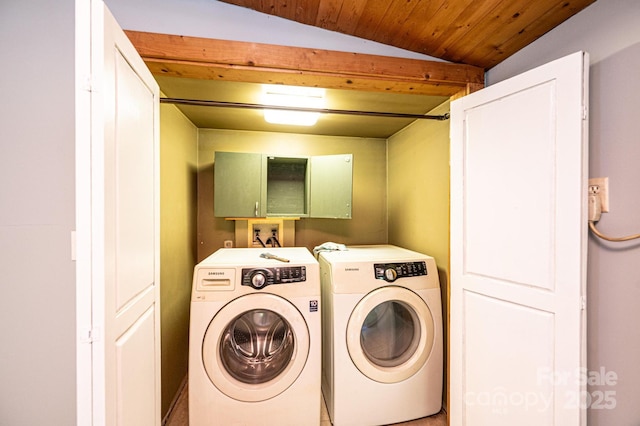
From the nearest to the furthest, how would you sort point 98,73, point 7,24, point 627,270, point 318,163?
point 98,73 → point 627,270 → point 7,24 → point 318,163

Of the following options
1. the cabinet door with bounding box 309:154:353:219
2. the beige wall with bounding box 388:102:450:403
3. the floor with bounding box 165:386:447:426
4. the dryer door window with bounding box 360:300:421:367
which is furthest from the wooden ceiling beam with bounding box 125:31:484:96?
the floor with bounding box 165:386:447:426

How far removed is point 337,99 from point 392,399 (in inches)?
82.5

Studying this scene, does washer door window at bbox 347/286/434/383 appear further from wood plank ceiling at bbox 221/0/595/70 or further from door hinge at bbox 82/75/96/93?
door hinge at bbox 82/75/96/93

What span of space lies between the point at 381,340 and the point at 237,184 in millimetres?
1647

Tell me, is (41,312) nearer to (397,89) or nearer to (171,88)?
(171,88)

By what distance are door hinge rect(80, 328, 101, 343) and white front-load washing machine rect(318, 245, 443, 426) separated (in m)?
1.14

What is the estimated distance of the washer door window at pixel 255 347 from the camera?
147cm

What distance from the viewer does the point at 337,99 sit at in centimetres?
192

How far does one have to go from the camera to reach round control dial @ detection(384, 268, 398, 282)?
166cm

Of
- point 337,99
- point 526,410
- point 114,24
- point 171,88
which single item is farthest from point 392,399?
point 171,88

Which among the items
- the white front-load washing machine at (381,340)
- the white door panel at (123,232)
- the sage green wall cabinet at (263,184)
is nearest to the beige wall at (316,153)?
the sage green wall cabinet at (263,184)

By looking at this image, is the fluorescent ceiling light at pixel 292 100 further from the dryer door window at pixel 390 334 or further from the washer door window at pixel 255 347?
the dryer door window at pixel 390 334

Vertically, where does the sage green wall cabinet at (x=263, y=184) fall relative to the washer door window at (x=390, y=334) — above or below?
above

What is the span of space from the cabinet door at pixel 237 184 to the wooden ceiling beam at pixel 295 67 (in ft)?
2.70
